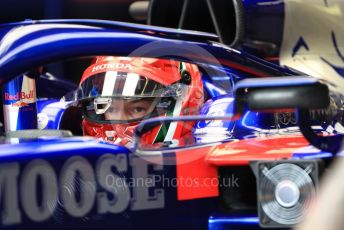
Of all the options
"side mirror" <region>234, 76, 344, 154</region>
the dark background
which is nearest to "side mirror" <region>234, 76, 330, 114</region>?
"side mirror" <region>234, 76, 344, 154</region>

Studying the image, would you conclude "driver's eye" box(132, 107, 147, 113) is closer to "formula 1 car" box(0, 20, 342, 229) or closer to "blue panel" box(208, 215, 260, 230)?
"formula 1 car" box(0, 20, 342, 229)

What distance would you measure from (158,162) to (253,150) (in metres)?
0.27

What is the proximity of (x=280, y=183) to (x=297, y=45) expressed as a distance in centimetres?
118

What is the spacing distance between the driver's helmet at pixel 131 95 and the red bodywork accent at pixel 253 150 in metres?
0.37

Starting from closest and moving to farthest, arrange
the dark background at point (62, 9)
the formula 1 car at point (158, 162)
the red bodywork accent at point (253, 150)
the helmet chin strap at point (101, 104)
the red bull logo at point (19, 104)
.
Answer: the formula 1 car at point (158, 162)
the red bodywork accent at point (253, 150)
the red bull logo at point (19, 104)
the helmet chin strap at point (101, 104)
the dark background at point (62, 9)

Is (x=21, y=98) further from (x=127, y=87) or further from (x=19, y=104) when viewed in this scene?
(x=127, y=87)

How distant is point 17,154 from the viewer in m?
1.84

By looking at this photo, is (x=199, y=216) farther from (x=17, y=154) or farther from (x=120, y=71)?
(x=120, y=71)

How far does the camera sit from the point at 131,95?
95.4 inches

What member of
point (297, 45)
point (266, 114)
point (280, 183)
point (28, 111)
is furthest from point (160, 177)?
point (297, 45)

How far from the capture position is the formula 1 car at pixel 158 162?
1808 mm

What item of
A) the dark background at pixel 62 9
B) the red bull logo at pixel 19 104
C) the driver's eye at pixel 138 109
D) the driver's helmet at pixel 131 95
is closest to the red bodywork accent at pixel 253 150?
the driver's helmet at pixel 131 95

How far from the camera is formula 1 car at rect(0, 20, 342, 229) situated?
181 cm

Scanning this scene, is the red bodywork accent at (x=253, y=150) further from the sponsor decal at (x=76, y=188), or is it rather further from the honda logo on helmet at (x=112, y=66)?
the honda logo on helmet at (x=112, y=66)
